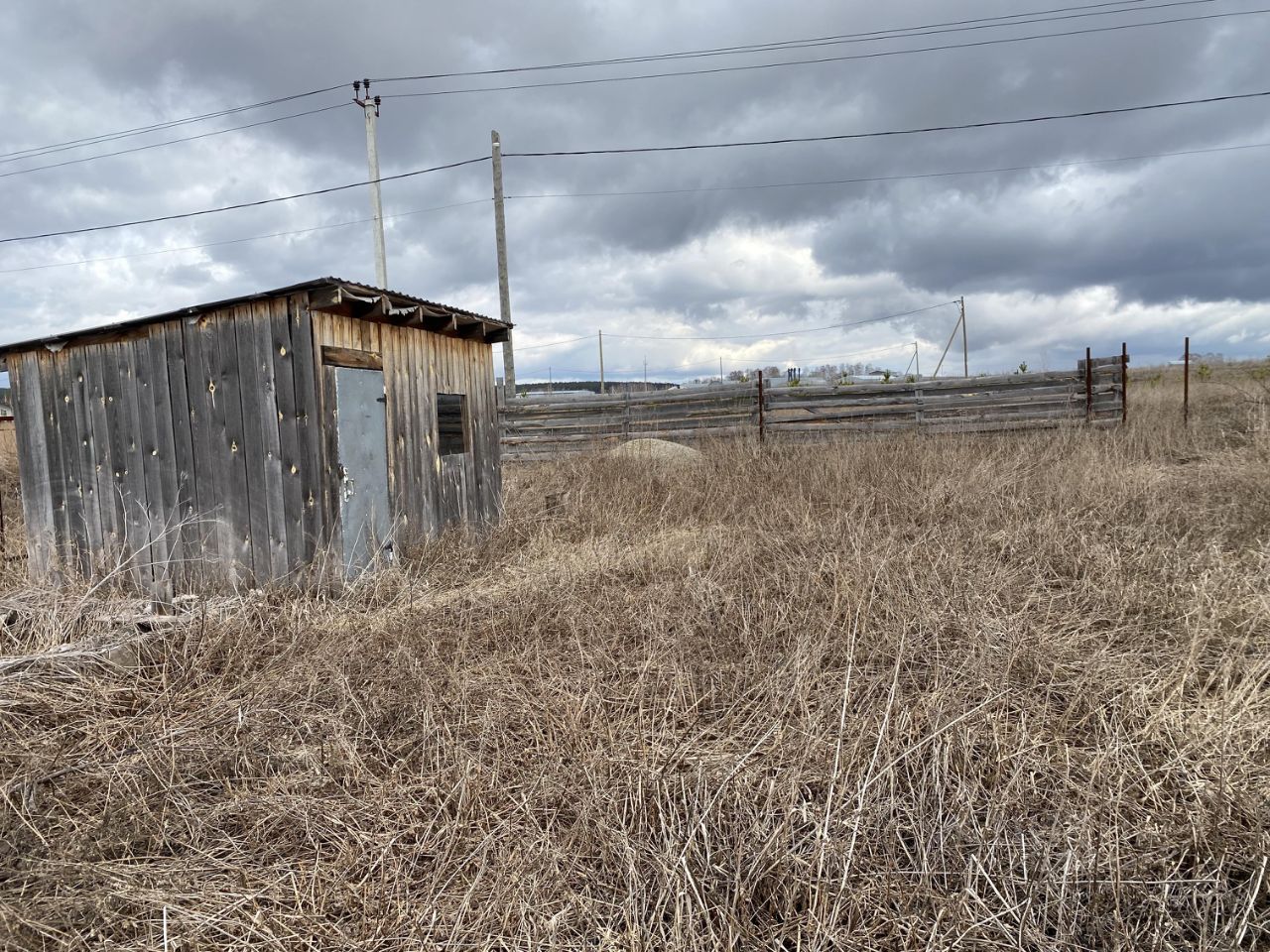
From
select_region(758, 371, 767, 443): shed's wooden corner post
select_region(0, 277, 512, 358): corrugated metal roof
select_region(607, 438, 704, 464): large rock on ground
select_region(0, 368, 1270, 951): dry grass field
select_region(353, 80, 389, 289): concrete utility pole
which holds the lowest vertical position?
select_region(0, 368, 1270, 951): dry grass field

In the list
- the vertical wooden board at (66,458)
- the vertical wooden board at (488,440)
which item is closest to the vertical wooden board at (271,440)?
the vertical wooden board at (66,458)

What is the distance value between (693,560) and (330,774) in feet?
11.0

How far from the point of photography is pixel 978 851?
2141 mm

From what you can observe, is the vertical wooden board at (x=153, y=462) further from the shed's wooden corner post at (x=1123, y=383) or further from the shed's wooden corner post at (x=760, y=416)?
the shed's wooden corner post at (x=1123, y=383)

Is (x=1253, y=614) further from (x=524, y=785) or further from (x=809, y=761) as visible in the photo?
(x=524, y=785)

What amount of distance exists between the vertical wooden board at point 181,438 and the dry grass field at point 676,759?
48.1 inches

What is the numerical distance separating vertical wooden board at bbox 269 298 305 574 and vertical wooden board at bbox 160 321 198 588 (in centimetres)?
98

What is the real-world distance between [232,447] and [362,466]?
1074 mm

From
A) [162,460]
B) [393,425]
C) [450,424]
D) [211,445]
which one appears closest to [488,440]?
[450,424]

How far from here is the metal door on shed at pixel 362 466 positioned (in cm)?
582

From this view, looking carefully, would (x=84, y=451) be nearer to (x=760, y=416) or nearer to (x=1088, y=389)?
(x=760, y=416)

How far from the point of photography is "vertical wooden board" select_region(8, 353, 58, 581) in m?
6.93

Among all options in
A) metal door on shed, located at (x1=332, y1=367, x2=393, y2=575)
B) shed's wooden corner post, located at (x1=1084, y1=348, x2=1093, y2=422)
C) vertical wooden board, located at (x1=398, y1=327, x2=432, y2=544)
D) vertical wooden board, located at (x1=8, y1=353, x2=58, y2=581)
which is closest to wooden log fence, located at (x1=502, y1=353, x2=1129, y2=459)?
shed's wooden corner post, located at (x1=1084, y1=348, x2=1093, y2=422)

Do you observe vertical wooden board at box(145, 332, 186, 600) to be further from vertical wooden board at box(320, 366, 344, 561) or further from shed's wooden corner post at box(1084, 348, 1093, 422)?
shed's wooden corner post at box(1084, 348, 1093, 422)
